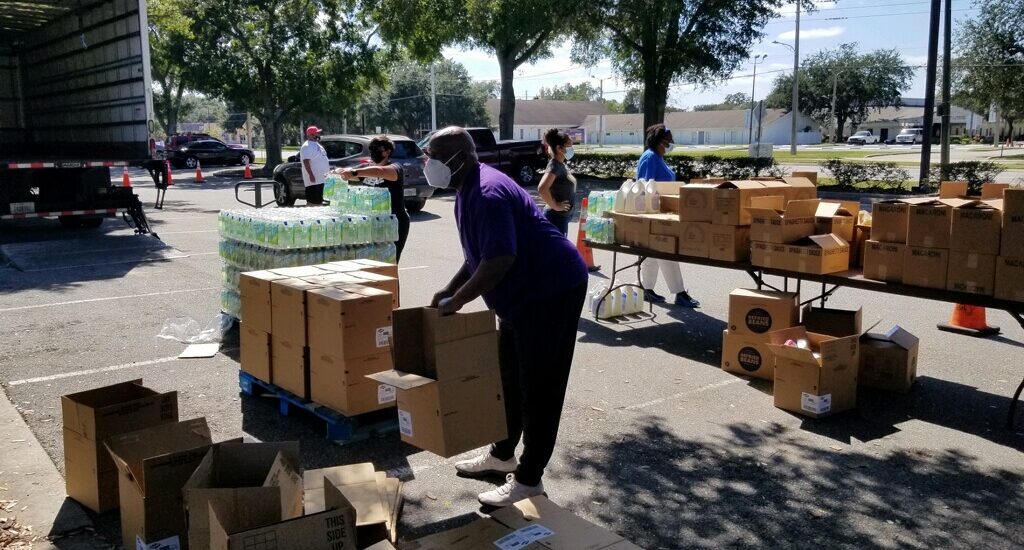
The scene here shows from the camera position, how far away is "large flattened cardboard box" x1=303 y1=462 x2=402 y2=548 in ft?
11.6

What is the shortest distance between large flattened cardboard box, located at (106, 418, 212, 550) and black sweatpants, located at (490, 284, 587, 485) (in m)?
1.49

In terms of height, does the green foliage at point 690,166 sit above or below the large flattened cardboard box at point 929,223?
above

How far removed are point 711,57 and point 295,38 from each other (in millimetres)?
15964

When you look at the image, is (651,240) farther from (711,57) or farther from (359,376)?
(711,57)

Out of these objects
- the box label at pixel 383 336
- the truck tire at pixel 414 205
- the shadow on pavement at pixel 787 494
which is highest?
the truck tire at pixel 414 205

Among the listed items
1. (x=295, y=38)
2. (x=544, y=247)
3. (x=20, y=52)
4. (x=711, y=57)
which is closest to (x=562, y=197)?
(x=544, y=247)

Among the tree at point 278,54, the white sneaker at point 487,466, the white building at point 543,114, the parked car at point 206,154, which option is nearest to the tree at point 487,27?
the tree at point 278,54

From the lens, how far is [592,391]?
6.20 meters

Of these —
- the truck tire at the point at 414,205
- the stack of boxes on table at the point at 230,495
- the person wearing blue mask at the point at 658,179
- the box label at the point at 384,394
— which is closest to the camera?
the stack of boxes on table at the point at 230,495

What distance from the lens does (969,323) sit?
7844 millimetres

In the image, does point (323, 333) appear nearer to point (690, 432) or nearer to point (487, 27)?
point (690, 432)

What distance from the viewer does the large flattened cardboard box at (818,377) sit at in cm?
552

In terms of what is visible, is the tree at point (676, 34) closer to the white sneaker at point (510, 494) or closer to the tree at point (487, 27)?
the tree at point (487, 27)

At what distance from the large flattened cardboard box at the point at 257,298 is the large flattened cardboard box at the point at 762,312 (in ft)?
11.5
